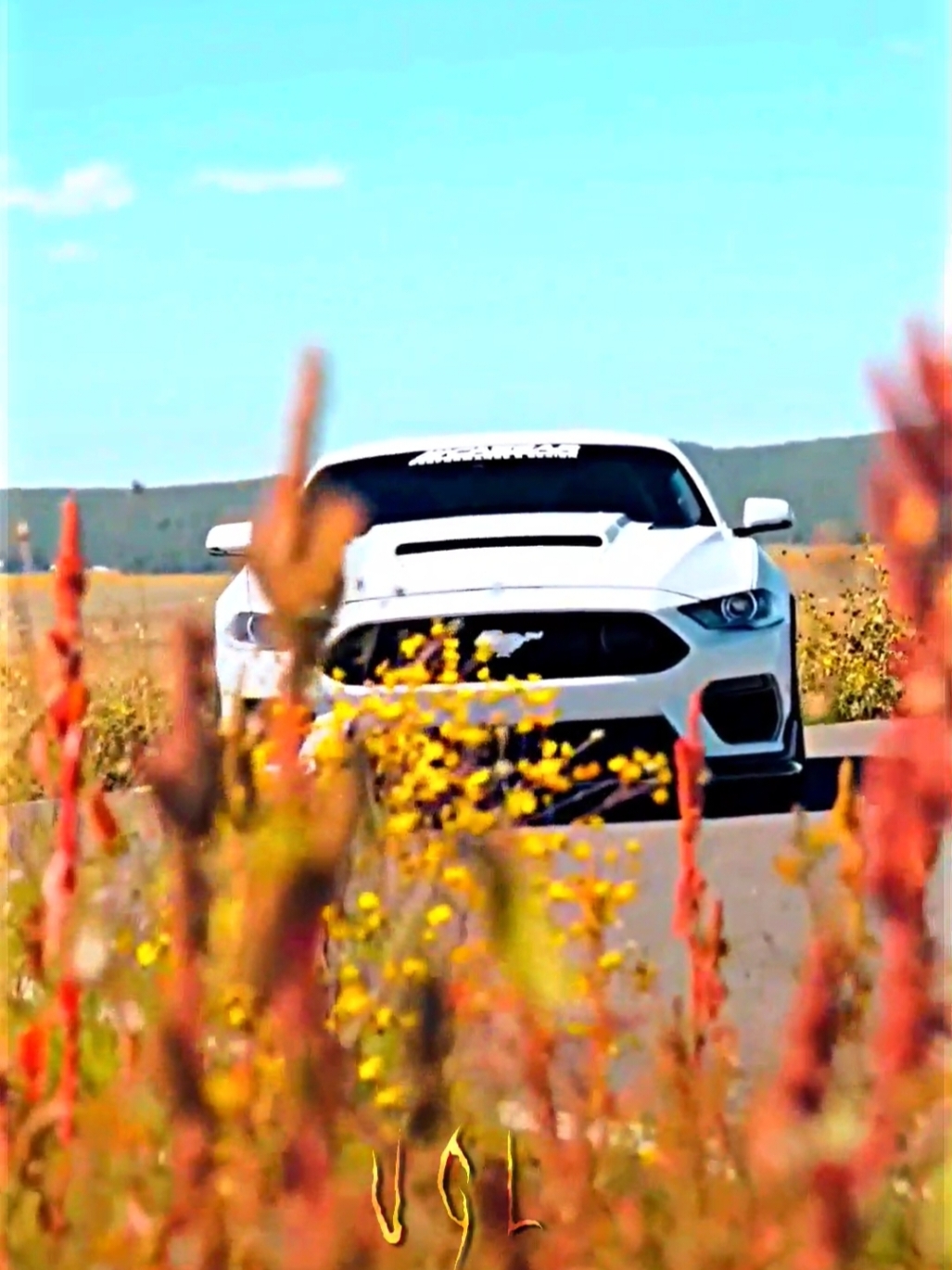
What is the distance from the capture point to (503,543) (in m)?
1.98

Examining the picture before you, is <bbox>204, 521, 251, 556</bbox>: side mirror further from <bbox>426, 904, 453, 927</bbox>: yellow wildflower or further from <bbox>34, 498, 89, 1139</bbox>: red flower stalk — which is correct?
<bbox>426, 904, 453, 927</bbox>: yellow wildflower

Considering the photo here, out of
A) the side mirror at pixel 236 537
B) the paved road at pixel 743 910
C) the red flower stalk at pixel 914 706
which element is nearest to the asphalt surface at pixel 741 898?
the paved road at pixel 743 910

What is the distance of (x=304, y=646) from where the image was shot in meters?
0.46

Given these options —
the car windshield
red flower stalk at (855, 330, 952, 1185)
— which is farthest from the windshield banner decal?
red flower stalk at (855, 330, 952, 1185)

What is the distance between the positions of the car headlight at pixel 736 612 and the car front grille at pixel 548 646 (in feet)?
0.15

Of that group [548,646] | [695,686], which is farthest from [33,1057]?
[548,646]

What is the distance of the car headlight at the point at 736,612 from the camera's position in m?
2.00

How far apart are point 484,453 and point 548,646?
662 millimetres

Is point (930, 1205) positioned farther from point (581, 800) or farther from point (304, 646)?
point (581, 800)

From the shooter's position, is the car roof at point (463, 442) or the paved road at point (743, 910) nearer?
the car roof at point (463, 442)

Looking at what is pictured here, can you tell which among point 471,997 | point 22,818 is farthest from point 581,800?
point 471,997

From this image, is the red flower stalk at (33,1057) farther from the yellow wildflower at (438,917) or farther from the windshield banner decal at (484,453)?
the windshield banner decal at (484,453)

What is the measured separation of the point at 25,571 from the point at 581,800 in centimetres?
173

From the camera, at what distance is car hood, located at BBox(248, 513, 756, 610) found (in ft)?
6.16
